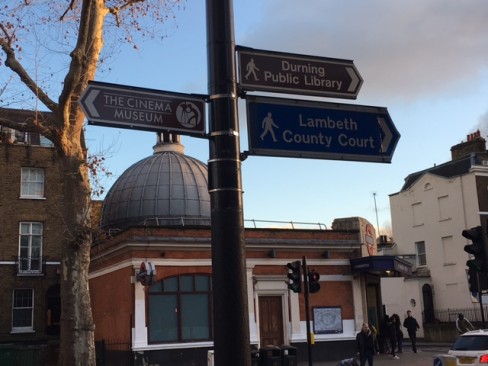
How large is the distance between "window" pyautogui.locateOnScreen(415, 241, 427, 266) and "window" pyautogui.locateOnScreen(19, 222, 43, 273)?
26447mm

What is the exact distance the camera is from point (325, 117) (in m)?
5.41

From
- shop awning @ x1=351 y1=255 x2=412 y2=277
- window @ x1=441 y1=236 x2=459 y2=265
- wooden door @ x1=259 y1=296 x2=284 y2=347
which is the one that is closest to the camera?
wooden door @ x1=259 y1=296 x2=284 y2=347

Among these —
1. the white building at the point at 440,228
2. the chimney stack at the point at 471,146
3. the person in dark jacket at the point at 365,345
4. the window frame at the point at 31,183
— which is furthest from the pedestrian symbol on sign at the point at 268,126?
the chimney stack at the point at 471,146

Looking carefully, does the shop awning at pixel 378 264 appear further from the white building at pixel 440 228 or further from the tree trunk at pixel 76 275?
the tree trunk at pixel 76 275

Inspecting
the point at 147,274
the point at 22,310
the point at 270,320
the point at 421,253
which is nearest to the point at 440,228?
the point at 421,253

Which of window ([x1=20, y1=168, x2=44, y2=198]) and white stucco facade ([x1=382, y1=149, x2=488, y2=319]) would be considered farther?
white stucco facade ([x1=382, y1=149, x2=488, y2=319])

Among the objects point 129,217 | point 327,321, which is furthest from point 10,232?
point 327,321

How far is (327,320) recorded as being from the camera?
27.5 metres

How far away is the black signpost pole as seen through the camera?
431 centimetres

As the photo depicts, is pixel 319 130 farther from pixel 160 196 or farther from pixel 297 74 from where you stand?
pixel 160 196

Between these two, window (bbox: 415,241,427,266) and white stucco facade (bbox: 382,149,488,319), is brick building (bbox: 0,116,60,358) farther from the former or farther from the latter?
window (bbox: 415,241,427,266)

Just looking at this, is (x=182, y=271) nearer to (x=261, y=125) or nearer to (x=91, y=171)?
(x=91, y=171)

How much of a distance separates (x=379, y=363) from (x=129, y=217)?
1434 centimetres

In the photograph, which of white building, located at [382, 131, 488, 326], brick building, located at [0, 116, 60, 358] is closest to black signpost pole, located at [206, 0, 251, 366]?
brick building, located at [0, 116, 60, 358]
